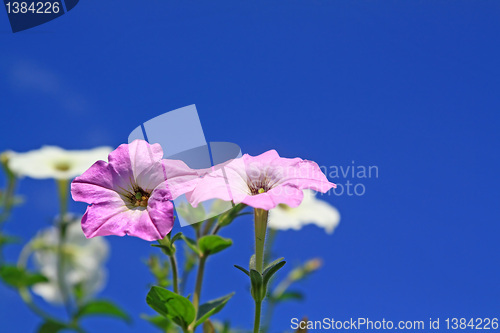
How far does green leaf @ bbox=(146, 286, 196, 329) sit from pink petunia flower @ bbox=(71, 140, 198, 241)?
201 mm

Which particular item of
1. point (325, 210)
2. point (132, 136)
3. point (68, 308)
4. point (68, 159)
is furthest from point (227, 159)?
point (325, 210)

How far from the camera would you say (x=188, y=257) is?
6.97 ft

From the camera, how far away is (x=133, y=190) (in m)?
1.31

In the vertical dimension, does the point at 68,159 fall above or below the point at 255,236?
above

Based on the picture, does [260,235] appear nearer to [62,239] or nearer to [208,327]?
[208,327]

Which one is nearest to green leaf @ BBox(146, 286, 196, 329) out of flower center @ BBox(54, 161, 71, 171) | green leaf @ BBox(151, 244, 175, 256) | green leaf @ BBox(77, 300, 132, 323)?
green leaf @ BBox(151, 244, 175, 256)

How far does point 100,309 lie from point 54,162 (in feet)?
3.68

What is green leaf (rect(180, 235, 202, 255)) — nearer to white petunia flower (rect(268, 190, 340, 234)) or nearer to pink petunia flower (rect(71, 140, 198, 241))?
pink petunia flower (rect(71, 140, 198, 241))

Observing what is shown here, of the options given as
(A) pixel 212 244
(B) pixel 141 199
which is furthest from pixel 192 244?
(B) pixel 141 199

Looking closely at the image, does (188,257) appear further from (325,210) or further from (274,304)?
(325,210)

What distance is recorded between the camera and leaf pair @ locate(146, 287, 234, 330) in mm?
1261

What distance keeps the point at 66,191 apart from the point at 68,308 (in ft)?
2.29

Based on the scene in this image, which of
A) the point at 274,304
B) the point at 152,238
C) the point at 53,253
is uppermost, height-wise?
the point at 53,253

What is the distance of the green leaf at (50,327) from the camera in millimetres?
2281
